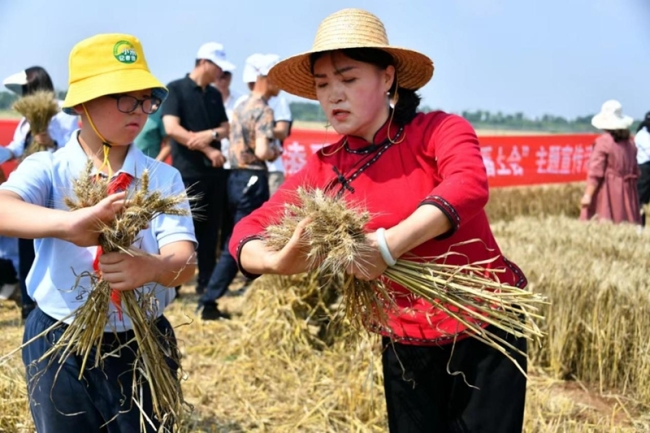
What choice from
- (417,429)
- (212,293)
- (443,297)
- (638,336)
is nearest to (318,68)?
(443,297)

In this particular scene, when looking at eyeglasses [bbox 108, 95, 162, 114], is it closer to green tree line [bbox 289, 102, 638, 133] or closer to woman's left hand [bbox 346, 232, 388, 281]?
woman's left hand [bbox 346, 232, 388, 281]

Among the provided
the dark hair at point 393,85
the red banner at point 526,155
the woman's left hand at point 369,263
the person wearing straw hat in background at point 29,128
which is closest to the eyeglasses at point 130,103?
the dark hair at point 393,85

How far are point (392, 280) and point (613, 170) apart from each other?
5.55m

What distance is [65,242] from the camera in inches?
77.0

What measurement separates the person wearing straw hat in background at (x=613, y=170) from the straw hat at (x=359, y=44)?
5243 mm

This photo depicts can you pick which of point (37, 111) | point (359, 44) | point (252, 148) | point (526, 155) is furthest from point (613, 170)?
point (359, 44)

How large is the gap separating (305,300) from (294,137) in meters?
5.42

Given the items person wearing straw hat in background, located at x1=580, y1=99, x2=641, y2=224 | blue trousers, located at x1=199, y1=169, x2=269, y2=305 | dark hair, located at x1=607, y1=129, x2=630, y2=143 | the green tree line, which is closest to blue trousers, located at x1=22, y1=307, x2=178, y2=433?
blue trousers, located at x1=199, y1=169, x2=269, y2=305

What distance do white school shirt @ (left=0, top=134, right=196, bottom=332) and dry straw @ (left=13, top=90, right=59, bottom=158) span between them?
3.37m

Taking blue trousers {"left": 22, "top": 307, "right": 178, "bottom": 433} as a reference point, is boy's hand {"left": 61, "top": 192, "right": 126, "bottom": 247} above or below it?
above

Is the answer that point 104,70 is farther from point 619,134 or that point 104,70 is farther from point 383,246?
point 619,134

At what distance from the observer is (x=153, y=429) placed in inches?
79.7

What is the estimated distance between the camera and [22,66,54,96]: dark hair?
5.36 metres

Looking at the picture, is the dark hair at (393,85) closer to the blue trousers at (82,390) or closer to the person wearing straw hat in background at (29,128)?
the blue trousers at (82,390)
